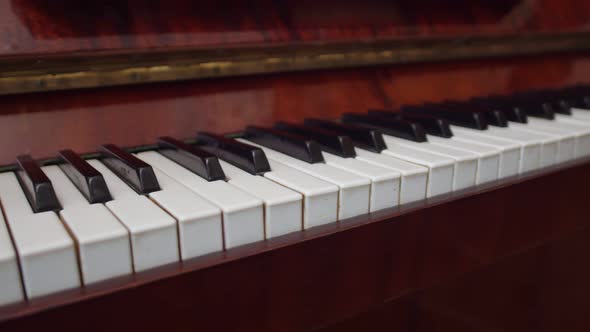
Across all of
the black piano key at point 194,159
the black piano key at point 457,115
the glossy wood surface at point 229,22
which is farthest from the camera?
the black piano key at point 457,115

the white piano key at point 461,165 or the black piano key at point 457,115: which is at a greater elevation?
the black piano key at point 457,115

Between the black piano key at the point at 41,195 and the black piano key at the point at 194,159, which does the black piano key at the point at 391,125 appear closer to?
the black piano key at the point at 194,159

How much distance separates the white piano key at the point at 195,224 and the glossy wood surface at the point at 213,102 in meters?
0.32

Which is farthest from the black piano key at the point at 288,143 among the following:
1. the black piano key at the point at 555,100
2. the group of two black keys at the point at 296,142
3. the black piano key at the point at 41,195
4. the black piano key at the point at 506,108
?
the black piano key at the point at 555,100

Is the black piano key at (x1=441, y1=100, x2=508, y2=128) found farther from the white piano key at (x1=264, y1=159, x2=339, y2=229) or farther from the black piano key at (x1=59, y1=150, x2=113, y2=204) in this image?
the black piano key at (x1=59, y1=150, x2=113, y2=204)

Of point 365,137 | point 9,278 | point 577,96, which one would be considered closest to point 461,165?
point 365,137

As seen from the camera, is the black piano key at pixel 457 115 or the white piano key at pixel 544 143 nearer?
the white piano key at pixel 544 143

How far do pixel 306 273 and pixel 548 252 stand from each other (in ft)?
1.99

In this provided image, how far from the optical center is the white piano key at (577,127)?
937 millimetres

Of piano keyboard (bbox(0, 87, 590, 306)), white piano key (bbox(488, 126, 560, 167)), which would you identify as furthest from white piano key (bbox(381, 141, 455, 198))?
white piano key (bbox(488, 126, 560, 167))

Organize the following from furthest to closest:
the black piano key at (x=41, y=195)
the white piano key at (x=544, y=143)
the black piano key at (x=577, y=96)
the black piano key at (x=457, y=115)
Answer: the black piano key at (x=577, y=96)
the black piano key at (x=457, y=115)
the white piano key at (x=544, y=143)
the black piano key at (x=41, y=195)

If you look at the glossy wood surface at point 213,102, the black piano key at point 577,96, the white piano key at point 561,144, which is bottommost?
the white piano key at point 561,144

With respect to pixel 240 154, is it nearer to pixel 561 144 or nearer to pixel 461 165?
pixel 461 165

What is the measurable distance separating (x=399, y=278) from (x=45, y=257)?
0.45 m
